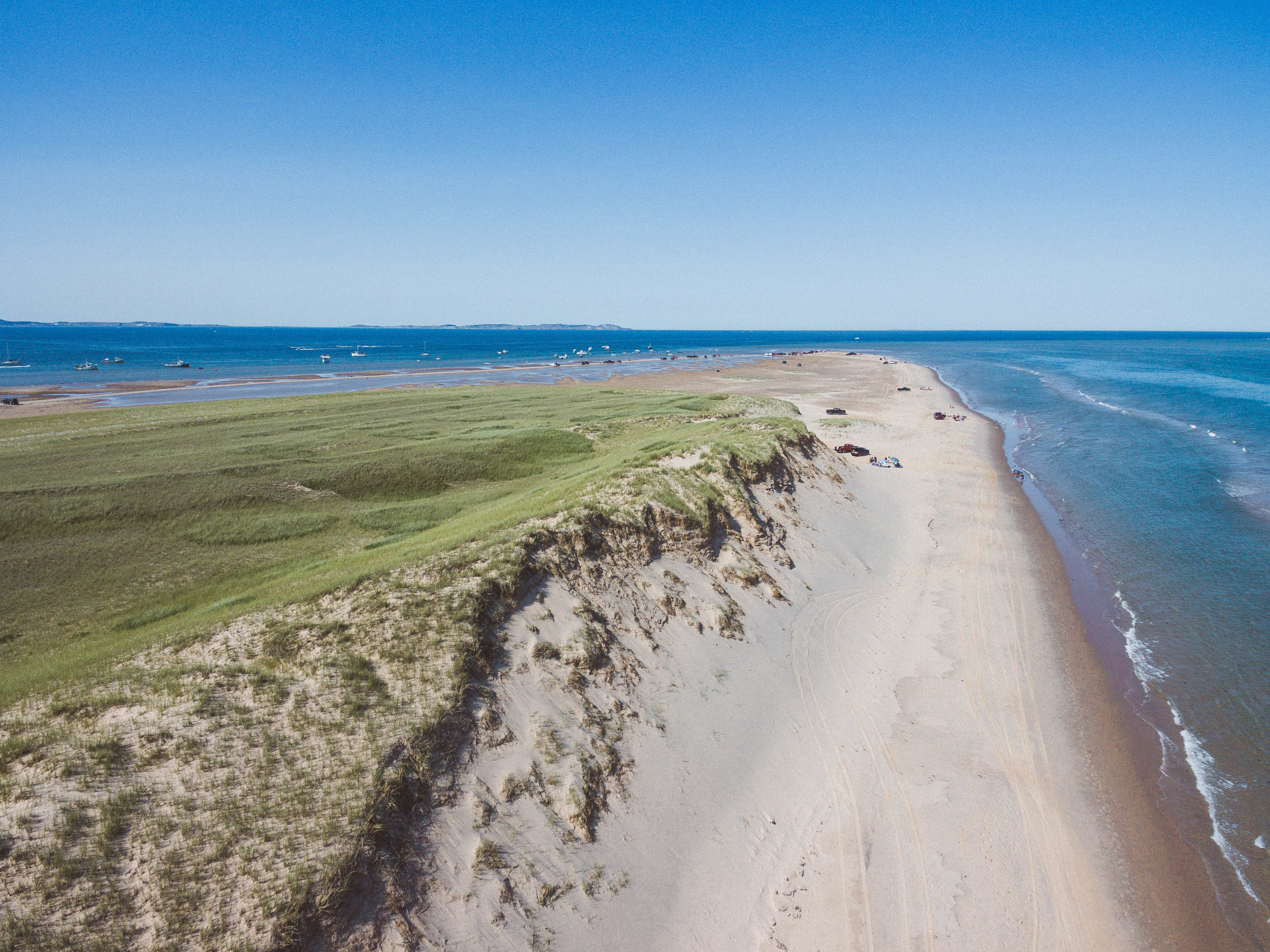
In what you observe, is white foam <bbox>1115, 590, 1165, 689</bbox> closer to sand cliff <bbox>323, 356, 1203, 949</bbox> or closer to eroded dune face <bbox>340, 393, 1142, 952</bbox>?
sand cliff <bbox>323, 356, 1203, 949</bbox>

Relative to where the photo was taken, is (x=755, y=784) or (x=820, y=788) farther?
(x=820, y=788)

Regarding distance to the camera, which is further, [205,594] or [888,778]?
[205,594]

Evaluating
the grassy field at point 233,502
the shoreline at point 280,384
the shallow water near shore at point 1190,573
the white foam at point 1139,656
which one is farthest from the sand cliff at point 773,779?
the shoreline at point 280,384

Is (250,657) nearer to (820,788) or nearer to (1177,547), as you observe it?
(820,788)

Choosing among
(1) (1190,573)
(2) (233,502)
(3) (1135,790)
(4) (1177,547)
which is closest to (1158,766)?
(3) (1135,790)

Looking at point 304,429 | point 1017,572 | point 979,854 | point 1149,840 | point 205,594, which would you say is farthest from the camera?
point 304,429

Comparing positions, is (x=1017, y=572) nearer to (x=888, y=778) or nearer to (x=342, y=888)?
(x=888, y=778)

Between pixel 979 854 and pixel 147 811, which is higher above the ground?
pixel 147 811

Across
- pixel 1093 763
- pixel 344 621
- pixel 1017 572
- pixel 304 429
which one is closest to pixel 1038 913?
pixel 1093 763
